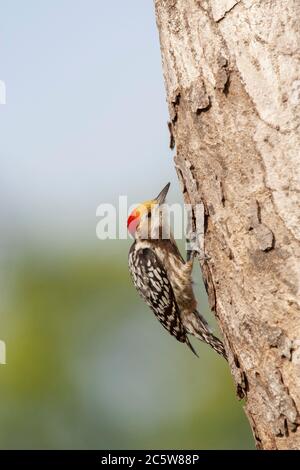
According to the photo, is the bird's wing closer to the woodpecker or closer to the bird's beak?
the woodpecker

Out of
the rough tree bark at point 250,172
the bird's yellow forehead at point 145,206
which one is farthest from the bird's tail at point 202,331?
the rough tree bark at point 250,172

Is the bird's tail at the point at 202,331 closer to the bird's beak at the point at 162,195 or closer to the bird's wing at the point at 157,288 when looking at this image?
the bird's wing at the point at 157,288

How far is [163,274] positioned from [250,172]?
9.22 feet

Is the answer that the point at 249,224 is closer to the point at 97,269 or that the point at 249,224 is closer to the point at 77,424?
the point at 97,269

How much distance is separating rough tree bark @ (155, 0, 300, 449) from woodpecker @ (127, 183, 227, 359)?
245 centimetres

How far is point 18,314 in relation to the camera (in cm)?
1015

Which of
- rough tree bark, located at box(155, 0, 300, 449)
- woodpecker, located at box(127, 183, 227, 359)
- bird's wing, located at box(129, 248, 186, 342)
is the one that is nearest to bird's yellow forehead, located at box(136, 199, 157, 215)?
woodpecker, located at box(127, 183, 227, 359)

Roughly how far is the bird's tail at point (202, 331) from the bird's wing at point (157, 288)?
0.28ft

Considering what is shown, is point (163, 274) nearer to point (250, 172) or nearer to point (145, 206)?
point (145, 206)

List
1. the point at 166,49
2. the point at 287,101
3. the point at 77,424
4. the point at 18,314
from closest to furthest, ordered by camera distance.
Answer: the point at 287,101 → the point at 166,49 → the point at 18,314 → the point at 77,424

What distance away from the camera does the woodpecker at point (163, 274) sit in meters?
6.58

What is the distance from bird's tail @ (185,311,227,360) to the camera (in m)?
6.35

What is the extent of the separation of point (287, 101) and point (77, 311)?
22.7ft
